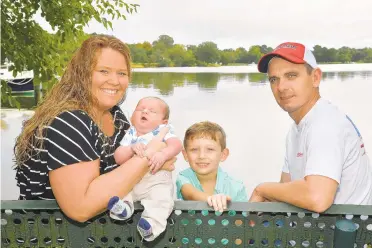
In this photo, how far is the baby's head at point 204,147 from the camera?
2.14 metres

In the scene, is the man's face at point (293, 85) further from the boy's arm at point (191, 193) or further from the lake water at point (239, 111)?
the lake water at point (239, 111)

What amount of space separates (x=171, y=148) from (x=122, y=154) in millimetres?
196

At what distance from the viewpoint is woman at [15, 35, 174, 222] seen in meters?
1.50

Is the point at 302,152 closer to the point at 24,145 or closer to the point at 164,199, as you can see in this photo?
the point at 164,199

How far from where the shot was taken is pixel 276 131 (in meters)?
13.5

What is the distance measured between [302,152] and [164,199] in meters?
0.59

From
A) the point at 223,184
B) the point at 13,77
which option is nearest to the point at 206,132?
the point at 223,184

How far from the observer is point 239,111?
16609 mm

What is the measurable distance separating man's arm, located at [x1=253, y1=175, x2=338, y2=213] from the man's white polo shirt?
27 millimetres

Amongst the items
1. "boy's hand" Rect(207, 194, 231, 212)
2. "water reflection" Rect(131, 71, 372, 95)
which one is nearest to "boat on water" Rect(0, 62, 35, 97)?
"boy's hand" Rect(207, 194, 231, 212)

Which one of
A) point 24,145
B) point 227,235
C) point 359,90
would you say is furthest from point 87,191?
point 359,90

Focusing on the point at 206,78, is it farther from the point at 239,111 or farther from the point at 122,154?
the point at 122,154

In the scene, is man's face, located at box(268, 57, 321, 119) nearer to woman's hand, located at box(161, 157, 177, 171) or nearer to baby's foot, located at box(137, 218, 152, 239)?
woman's hand, located at box(161, 157, 177, 171)

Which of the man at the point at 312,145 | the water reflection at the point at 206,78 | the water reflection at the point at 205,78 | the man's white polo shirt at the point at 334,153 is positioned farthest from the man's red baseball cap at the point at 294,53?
the water reflection at the point at 206,78
